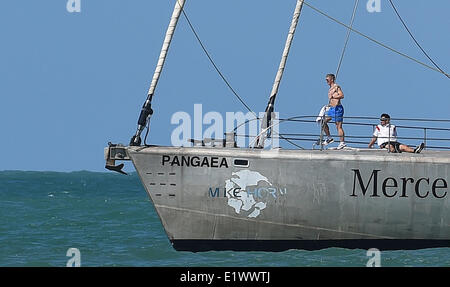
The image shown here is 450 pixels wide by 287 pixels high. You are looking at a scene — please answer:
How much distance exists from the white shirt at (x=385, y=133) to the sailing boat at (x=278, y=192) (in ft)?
2.80

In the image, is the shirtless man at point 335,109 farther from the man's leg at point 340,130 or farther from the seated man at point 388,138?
the seated man at point 388,138

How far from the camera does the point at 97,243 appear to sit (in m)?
30.6

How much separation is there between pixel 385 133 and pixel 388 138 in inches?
15.1

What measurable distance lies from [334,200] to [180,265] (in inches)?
165

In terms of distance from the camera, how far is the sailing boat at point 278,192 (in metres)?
25.5

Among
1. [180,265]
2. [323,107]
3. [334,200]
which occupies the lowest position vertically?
[180,265]

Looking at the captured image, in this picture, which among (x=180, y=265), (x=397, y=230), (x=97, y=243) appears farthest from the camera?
(x=97, y=243)

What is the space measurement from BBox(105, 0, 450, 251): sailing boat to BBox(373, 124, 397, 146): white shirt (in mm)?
853

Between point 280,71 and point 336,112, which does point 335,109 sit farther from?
point 280,71

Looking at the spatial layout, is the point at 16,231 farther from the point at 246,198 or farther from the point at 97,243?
the point at 246,198

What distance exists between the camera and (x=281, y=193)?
83.5ft

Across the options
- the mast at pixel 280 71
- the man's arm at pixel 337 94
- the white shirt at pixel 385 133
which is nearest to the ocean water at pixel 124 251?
the white shirt at pixel 385 133
